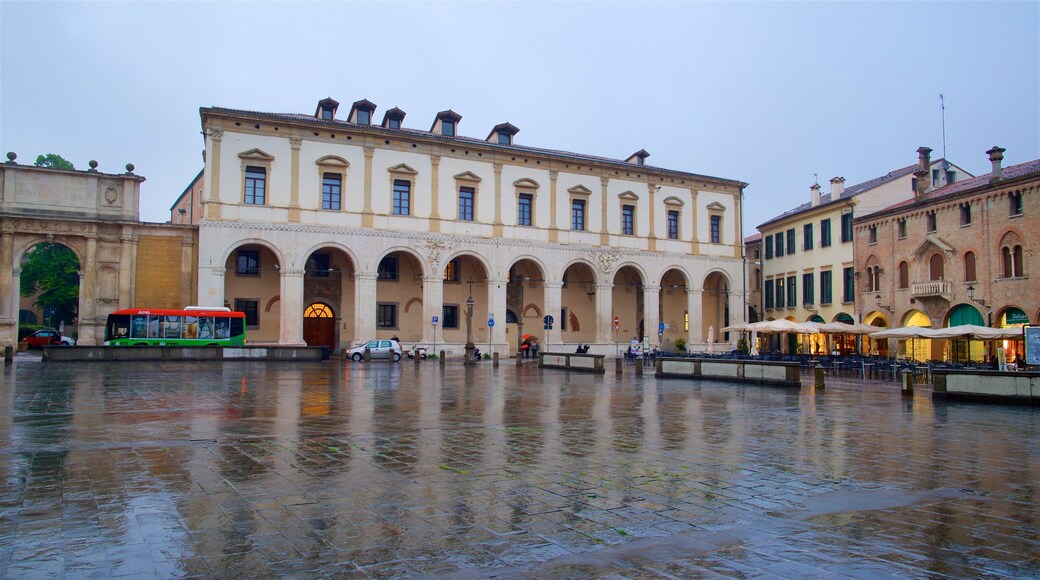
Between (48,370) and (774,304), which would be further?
(774,304)

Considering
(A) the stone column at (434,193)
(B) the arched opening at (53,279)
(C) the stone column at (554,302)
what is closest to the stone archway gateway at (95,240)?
(A) the stone column at (434,193)

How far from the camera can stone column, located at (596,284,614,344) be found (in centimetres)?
4250

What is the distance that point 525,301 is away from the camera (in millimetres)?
43062

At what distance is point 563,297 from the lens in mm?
44062

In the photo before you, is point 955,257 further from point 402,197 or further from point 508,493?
point 508,493

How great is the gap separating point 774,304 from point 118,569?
47699mm

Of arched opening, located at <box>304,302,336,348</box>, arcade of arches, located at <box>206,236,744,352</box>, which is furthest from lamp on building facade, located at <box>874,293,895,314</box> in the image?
arched opening, located at <box>304,302,336,348</box>

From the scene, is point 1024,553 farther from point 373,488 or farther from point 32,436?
point 32,436

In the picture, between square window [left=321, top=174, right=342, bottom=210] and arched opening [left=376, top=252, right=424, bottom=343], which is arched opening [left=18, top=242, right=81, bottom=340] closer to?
square window [left=321, top=174, right=342, bottom=210]

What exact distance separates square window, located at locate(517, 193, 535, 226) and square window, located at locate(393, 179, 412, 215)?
21.7 ft

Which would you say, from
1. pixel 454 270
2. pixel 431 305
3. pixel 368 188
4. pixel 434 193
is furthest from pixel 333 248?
pixel 454 270

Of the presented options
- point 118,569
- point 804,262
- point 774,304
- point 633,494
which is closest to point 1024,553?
point 633,494

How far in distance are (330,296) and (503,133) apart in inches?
546

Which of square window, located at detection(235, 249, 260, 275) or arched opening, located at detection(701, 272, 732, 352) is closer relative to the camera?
square window, located at detection(235, 249, 260, 275)
